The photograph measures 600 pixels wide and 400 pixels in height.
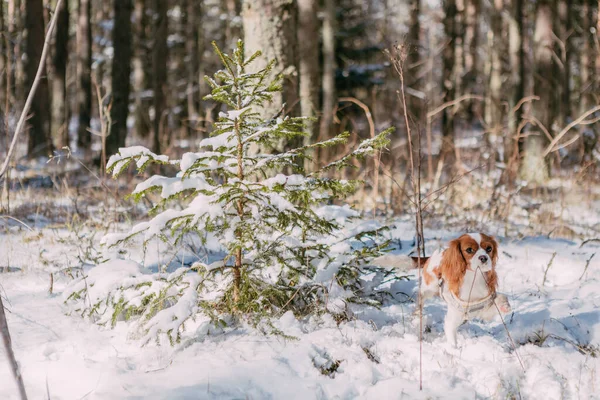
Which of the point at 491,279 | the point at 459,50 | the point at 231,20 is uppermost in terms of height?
the point at 231,20

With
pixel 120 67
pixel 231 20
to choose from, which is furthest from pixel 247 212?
pixel 231 20

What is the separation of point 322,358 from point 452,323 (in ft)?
2.32

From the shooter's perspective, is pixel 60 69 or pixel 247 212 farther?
pixel 60 69

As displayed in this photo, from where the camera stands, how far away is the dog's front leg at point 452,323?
248 centimetres

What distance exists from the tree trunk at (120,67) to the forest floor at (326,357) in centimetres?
759

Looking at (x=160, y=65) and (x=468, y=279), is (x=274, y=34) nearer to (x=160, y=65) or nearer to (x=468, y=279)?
(x=468, y=279)

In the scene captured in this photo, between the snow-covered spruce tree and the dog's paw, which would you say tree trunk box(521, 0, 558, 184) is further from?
the snow-covered spruce tree

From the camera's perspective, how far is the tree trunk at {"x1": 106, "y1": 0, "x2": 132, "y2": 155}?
398 inches

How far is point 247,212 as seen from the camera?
2.54 meters

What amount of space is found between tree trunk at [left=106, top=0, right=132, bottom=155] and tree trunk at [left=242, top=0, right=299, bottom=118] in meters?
6.61

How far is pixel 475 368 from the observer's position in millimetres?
2283

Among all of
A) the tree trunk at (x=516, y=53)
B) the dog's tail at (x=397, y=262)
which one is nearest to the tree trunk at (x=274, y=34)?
the dog's tail at (x=397, y=262)

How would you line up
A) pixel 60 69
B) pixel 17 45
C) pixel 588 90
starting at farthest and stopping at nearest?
pixel 60 69 < pixel 17 45 < pixel 588 90

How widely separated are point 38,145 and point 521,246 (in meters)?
10.6
